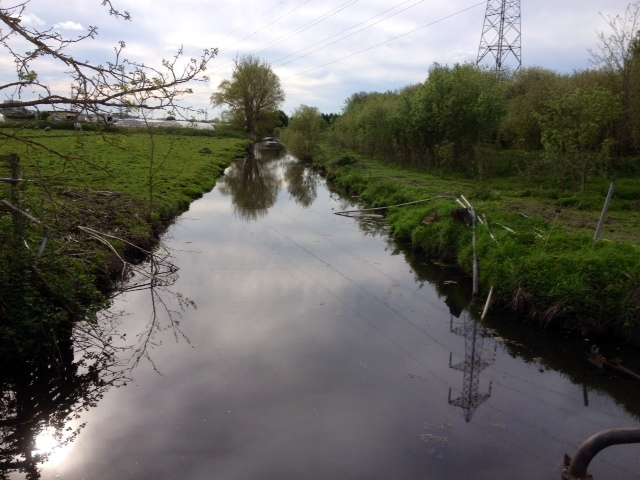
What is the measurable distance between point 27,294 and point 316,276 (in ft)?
24.0

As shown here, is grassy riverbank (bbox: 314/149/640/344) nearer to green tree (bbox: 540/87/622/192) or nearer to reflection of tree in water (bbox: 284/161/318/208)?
green tree (bbox: 540/87/622/192)

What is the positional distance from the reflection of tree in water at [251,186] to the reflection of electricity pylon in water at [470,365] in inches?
480

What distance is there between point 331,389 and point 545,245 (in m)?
6.78

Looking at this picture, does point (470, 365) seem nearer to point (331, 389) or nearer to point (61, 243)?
point (331, 389)

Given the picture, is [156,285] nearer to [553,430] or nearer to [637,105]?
[553,430]

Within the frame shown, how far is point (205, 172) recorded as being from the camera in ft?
107

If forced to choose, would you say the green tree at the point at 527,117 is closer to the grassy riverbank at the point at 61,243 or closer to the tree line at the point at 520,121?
the tree line at the point at 520,121

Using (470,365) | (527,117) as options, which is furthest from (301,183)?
(470,365)

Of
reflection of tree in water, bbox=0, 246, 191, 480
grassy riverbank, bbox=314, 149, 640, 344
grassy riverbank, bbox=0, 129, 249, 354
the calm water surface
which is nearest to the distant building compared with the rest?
grassy riverbank, bbox=0, 129, 249, 354

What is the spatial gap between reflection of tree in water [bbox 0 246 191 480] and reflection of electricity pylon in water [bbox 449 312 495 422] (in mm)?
5180

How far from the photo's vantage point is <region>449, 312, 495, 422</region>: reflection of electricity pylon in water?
25.3 feet

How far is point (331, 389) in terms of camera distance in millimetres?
7902

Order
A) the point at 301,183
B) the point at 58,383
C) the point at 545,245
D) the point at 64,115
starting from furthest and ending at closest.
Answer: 1. the point at 301,183
2. the point at 545,245
3. the point at 58,383
4. the point at 64,115

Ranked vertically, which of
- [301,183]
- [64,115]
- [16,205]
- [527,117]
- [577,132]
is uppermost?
[527,117]
